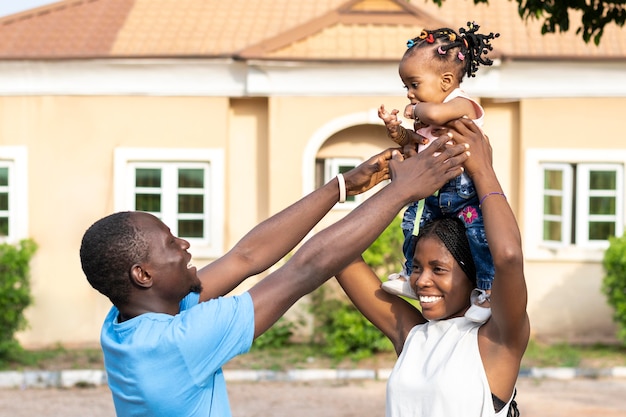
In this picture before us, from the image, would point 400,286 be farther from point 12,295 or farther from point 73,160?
point 73,160

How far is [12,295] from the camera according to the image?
1127cm

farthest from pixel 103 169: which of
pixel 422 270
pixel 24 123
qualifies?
pixel 422 270

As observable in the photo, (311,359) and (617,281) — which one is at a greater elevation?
(617,281)

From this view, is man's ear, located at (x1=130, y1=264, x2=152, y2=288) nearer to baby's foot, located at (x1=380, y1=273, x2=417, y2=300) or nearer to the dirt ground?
baby's foot, located at (x1=380, y1=273, x2=417, y2=300)

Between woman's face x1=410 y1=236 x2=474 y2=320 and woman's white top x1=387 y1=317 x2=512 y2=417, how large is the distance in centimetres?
5

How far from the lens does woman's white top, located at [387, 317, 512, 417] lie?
2.87 m

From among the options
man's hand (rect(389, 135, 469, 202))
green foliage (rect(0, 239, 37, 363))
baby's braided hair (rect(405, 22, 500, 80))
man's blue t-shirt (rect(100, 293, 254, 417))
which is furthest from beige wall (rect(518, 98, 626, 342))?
man's blue t-shirt (rect(100, 293, 254, 417))

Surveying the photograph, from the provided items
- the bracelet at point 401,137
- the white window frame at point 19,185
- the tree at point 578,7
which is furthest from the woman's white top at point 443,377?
the white window frame at point 19,185

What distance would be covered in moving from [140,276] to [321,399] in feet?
24.1

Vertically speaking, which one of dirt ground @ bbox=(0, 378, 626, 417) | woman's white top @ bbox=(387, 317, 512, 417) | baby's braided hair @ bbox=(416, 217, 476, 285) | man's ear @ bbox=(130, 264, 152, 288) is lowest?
dirt ground @ bbox=(0, 378, 626, 417)

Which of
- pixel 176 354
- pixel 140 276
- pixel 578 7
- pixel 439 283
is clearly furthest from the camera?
pixel 578 7

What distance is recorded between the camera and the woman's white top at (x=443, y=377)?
2865 millimetres

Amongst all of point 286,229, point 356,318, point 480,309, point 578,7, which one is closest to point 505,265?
point 480,309

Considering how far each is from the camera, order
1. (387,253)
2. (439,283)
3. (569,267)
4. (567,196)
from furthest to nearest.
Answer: (567,196) → (569,267) → (387,253) → (439,283)
